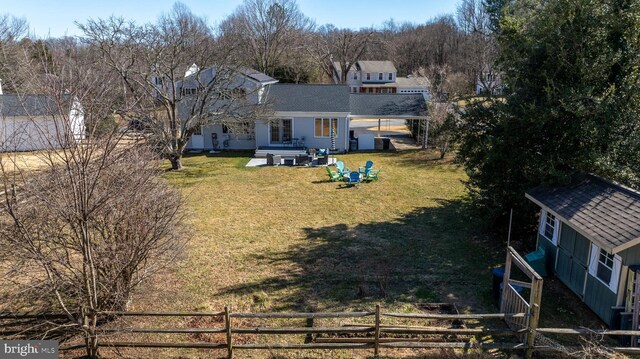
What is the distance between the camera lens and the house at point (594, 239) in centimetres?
920

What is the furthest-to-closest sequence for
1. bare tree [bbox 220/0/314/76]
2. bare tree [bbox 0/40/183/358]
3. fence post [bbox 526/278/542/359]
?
bare tree [bbox 220/0/314/76]
fence post [bbox 526/278/542/359]
bare tree [bbox 0/40/183/358]

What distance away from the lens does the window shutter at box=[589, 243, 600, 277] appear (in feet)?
33.3

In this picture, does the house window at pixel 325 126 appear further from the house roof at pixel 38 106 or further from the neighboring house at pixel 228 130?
the house roof at pixel 38 106

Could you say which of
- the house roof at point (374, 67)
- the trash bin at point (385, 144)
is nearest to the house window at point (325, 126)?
the trash bin at point (385, 144)

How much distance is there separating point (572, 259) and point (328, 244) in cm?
730

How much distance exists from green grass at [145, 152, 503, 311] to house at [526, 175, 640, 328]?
82.0 inches

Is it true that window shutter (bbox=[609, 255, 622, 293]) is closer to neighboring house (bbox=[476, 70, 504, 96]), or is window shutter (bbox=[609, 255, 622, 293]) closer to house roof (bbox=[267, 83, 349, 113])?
neighboring house (bbox=[476, 70, 504, 96])

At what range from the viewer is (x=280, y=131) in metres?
30.2

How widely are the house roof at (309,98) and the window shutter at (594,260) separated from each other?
20.5m

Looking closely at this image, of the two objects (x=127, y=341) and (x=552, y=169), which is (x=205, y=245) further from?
(x=552, y=169)

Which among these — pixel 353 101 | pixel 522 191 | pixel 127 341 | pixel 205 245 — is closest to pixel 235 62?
pixel 353 101

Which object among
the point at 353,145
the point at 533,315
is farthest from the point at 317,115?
the point at 533,315

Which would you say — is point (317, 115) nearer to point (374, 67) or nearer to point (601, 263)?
point (601, 263)

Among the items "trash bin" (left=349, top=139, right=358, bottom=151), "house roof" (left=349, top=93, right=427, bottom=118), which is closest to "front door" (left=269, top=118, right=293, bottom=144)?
"trash bin" (left=349, top=139, right=358, bottom=151)
